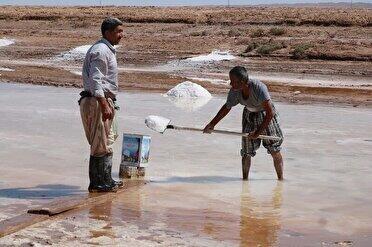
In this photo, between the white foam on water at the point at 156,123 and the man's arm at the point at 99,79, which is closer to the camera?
the man's arm at the point at 99,79

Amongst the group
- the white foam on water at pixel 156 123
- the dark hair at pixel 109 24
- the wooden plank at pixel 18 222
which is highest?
the dark hair at pixel 109 24

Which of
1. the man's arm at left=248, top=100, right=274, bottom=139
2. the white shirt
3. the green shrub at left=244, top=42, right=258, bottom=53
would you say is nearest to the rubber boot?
the white shirt

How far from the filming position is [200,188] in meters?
8.34

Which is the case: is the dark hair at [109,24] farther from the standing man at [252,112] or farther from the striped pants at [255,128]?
the striped pants at [255,128]

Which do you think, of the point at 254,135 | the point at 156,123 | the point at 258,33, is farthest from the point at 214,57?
the point at 254,135

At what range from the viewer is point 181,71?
25016 mm

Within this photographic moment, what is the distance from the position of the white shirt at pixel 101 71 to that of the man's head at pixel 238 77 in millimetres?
1090

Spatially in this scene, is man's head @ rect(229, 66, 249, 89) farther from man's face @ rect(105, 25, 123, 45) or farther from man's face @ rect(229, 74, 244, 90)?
man's face @ rect(105, 25, 123, 45)

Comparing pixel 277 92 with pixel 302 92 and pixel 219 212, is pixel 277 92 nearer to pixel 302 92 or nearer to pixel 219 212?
pixel 302 92

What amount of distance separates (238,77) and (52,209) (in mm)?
2108

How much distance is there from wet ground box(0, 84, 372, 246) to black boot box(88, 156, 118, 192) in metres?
0.17

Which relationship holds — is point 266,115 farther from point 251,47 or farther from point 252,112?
point 251,47

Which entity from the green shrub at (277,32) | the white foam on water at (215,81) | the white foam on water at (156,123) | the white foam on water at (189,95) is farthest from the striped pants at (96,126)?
the green shrub at (277,32)

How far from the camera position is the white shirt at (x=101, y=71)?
24.1 feet
